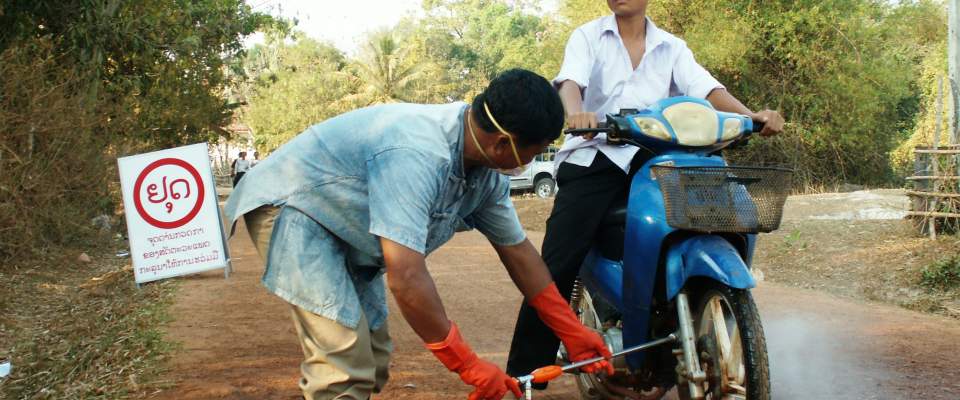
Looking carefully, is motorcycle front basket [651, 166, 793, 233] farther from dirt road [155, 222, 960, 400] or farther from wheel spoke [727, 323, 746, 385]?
dirt road [155, 222, 960, 400]

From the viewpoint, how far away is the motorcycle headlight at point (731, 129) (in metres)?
3.34

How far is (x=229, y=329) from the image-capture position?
20.7 ft

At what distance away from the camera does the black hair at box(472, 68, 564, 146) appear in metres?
2.56

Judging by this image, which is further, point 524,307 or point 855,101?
point 855,101

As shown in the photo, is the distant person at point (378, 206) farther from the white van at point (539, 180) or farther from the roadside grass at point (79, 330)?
the white van at point (539, 180)

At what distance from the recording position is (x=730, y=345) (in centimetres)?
319

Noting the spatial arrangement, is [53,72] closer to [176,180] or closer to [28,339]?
[176,180]

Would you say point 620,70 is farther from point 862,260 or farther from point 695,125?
point 862,260

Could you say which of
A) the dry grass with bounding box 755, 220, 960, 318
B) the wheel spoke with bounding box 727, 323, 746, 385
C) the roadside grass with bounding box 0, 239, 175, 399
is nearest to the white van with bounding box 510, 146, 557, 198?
the dry grass with bounding box 755, 220, 960, 318

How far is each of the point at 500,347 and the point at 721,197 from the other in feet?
8.57

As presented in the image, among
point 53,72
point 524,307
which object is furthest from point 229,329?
point 53,72

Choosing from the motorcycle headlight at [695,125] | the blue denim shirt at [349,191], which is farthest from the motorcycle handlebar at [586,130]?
the blue denim shirt at [349,191]

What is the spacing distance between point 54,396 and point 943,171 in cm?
792

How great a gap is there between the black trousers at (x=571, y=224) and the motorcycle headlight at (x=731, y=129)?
42 centimetres
